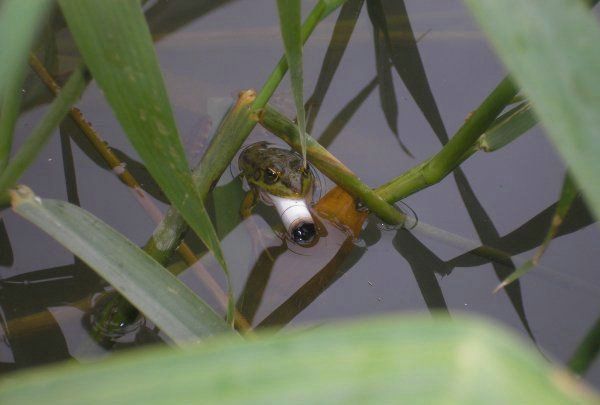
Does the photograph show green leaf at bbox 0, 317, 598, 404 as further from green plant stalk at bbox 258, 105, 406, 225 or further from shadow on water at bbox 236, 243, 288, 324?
shadow on water at bbox 236, 243, 288, 324

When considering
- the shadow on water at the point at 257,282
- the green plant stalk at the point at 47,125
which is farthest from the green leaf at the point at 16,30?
the shadow on water at the point at 257,282

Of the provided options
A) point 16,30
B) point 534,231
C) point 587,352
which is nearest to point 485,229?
point 534,231

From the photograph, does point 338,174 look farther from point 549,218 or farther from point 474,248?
point 549,218

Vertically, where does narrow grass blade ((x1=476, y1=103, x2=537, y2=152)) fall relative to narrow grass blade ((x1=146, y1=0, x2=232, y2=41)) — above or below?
below

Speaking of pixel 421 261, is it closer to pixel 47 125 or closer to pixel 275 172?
pixel 275 172

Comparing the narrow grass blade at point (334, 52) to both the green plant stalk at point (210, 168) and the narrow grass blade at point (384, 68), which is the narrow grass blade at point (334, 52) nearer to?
the narrow grass blade at point (384, 68)

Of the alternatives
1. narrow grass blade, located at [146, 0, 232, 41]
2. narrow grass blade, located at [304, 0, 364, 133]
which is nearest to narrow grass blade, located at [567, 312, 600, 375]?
narrow grass blade, located at [304, 0, 364, 133]

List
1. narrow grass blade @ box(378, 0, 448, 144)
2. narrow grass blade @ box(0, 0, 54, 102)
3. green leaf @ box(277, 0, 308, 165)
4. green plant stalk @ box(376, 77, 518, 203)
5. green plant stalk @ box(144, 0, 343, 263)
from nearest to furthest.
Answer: narrow grass blade @ box(0, 0, 54, 102)
green leaf @ box(277, 0, 308, 165)
green plant stalk @ box(376, 77, 518, 203)
green plant stalk @ box(144, 0, 343, 263)
narrow grass blade @ box(378, 0, 448, 144)
